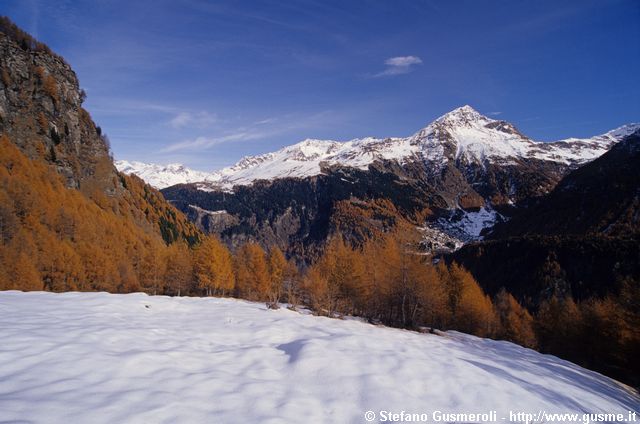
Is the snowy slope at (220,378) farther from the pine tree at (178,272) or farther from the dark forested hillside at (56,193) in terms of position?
the pine tree at (178,272)

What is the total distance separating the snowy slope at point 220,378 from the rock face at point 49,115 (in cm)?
7505

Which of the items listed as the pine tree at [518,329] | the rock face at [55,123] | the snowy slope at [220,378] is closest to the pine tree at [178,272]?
the rock face at [55,123]

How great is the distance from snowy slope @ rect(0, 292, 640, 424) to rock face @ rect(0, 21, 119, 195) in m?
75.0

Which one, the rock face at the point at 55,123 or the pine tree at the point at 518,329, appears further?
the rock face at the point at 55,123

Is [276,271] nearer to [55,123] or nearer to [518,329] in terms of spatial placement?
[518,329]

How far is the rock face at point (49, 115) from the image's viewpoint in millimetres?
66625

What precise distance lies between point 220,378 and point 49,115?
9172 centimetres

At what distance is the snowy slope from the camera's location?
5844 mm

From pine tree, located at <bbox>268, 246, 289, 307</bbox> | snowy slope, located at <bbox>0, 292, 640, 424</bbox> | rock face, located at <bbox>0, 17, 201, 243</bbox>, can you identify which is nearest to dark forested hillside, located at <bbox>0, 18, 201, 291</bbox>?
rock face, located at <bbox>0, 17, 201, 243</bbox>

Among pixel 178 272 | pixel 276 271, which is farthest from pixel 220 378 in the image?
pixel 276 271

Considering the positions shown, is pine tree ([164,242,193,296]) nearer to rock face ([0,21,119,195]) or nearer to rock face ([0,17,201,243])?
rock face ([0,17,201,243])

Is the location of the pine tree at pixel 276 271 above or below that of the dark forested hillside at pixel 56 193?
below

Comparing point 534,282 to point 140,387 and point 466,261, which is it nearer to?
point 466,261

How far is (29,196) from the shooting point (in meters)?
54.6
